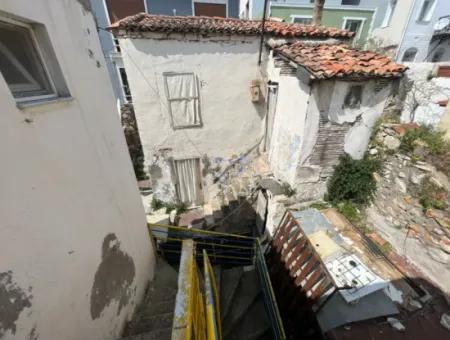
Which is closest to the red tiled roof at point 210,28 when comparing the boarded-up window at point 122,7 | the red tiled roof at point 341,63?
the red tiled roof at point 341,63

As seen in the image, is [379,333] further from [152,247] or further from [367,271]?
[152,247]

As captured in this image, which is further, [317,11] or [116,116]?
[317,11]

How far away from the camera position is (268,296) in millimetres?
4047

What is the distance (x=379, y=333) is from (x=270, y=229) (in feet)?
9.97

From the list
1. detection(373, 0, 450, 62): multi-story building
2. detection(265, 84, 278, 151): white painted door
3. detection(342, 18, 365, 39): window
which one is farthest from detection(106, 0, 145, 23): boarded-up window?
detection(373, 0, 450, 62): multi-story building

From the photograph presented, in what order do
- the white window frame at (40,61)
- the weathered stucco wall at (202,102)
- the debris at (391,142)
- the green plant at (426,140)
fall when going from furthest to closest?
the weathered stucco wall at (202,102), the debris at (391,142), the green plant at (426,140), the white window frame at (40,61)

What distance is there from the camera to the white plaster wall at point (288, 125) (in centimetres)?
470

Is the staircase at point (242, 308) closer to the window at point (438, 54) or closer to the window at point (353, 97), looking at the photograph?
the window at point (353, 97)

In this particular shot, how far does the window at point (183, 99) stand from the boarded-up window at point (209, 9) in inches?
332

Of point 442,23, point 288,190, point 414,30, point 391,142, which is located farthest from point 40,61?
point 442,23

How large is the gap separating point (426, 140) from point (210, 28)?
573cm

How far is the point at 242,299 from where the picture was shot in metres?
4.45

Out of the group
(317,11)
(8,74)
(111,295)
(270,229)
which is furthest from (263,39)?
(111,295)

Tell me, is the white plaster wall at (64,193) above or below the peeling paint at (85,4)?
below
